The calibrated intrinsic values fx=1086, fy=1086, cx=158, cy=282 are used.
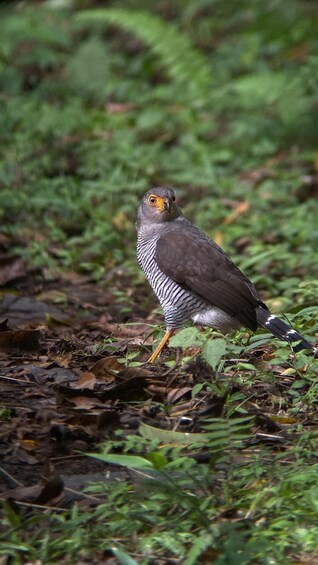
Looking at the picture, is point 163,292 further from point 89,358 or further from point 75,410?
point 75,410

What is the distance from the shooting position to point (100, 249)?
776cm

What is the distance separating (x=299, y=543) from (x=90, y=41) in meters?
8.79

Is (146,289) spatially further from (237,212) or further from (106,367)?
(106,367)

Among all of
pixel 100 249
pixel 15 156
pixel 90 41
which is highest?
pixel 90 41

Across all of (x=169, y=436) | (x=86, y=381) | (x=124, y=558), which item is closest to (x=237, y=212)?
(x=86, y=381)

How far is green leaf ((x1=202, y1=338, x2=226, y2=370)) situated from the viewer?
4182mm

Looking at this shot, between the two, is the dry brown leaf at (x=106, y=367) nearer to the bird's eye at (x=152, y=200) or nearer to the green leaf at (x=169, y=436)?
the green leaf at (x=169, y=436)

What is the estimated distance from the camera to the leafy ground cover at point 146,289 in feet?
11.4

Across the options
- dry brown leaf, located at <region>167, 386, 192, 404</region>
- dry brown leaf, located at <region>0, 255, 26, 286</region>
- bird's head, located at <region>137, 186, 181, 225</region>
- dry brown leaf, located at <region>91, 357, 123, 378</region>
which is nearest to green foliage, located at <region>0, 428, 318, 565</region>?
dry brown leaf, located at <region>167, 386, 192, 404</region>

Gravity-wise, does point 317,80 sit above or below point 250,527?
above

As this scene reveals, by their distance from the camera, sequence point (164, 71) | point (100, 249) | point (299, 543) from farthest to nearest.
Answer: point (164, 71), point (100, 249), point (299, 543)

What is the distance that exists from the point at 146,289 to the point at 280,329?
228cm

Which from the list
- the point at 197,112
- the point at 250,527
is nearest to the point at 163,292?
the point at 250,527

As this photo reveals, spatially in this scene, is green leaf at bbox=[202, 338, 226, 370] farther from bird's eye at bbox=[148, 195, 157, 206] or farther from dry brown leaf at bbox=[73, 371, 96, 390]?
bird's eye at bbox=[148, 195, 157, 206]
